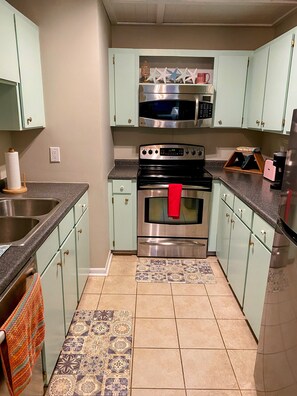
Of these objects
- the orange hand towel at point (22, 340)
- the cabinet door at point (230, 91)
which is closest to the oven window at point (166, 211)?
the cabinet door at point (230, 91)

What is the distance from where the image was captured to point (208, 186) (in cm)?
302

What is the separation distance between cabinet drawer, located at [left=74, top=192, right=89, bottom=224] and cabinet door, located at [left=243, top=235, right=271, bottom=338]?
49.8 inches

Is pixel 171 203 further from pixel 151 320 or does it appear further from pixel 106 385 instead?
pixel 106 385

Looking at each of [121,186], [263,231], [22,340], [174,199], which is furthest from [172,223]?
[22,340]

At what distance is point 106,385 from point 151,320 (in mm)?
634

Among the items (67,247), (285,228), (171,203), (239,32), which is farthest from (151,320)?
(239,32)

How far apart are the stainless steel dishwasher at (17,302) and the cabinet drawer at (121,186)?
169cm

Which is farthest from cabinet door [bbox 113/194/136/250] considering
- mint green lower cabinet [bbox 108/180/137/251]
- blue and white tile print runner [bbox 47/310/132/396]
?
blue and white tile print runner [bbox 47/310/132/396]

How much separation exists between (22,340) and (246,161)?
2758mm

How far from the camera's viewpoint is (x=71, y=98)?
244 cm

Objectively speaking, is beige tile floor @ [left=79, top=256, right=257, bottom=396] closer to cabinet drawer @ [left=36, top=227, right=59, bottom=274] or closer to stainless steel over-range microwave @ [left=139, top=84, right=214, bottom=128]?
cabinet drawer @ [left=36, top=227, right=59, bottom=274]

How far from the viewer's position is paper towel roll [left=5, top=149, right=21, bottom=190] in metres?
2.14

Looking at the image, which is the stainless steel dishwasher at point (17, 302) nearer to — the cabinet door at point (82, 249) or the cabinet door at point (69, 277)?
the cabinet door at point (69, 277)

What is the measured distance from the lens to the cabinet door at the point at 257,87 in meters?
2.75
